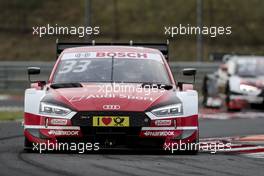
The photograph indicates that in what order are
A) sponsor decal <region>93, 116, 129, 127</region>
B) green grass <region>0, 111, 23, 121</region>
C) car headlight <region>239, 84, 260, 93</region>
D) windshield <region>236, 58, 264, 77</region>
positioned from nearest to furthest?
sponsor decal <region>93, 116, 129, 127</region>
green grass <region>0, 111, 23, 121</region>
car headlight <region>239, 84, 260, 93</region>
windshield <region>236, 58, 264, 77</region>

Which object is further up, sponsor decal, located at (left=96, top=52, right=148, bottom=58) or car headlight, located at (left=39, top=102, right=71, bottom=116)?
sponsor decal, located at (left=96, top=52, right=148, bottom=58)

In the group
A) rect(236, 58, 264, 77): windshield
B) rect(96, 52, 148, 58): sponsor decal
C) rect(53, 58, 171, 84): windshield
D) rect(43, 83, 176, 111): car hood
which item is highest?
rect(236, 58, 264, 77): windshield

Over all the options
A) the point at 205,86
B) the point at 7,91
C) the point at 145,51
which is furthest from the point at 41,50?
the point at 145,51

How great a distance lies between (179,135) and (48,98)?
5.29 ft

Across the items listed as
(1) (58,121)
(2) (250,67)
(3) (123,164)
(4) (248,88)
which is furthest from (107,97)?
(2) (250,67)

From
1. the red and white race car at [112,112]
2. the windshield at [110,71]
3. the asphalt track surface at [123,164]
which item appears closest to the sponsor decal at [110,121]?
the red and white race car at [112,112]

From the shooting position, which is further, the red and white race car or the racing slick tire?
the racing slick tire

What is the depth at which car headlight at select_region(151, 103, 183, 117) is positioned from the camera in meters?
11.8

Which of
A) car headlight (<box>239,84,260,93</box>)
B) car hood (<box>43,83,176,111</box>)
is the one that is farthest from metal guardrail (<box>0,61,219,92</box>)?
car hood (<box>43,83,176,111</box>)

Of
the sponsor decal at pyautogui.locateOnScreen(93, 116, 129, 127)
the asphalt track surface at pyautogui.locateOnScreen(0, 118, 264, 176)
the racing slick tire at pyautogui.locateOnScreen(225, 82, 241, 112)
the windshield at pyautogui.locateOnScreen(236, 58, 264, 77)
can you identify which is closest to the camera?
the asphalt track surface at pyautogui.locateOnScreen(0, 118, 264, 176)

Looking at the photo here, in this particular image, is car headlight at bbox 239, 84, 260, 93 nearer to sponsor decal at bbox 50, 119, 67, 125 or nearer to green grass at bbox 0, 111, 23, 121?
green grass at bbox 0, 111, 23, 121

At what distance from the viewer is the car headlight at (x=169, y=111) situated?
38.6 feet

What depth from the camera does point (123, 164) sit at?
1060 centimetres

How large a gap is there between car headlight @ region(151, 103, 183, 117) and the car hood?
3.7 inches
